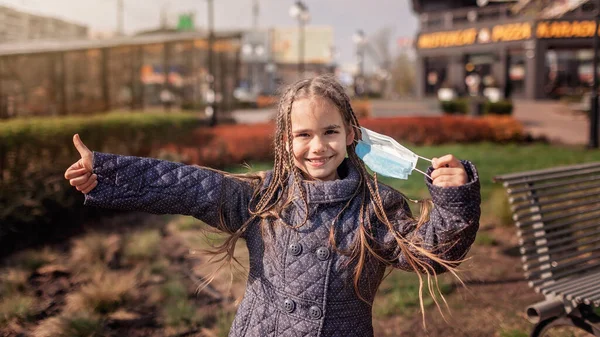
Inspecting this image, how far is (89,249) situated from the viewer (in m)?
5.69

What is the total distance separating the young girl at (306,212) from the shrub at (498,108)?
71.9 feet

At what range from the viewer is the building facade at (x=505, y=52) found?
33.0 meters

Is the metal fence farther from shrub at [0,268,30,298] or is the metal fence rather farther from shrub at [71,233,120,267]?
shrub at [0,268,30,298]

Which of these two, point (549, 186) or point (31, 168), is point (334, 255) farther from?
point (31, 168)

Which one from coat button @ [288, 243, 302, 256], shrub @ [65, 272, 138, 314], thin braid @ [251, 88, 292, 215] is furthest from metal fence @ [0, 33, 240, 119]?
coat button @ [288, 243, 302, 256]

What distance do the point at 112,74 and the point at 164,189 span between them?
42.0 ft

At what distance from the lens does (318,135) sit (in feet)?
6.71

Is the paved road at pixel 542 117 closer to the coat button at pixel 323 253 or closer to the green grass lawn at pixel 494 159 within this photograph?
the green grass lawn at pixel 494 159

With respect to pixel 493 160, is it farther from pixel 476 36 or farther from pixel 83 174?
pixel 476 36

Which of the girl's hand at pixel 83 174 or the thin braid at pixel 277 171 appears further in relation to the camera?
the thin braid at pixel 277 171

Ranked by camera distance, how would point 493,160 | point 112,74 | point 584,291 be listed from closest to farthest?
point 584,291 < point 493,160 < point 112,74

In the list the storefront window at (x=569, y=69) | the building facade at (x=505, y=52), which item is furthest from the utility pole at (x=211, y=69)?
the storefront window at (x=569, y=69)

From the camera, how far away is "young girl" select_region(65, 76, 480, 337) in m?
2.00

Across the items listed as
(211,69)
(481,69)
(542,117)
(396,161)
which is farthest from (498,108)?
(396,161)
